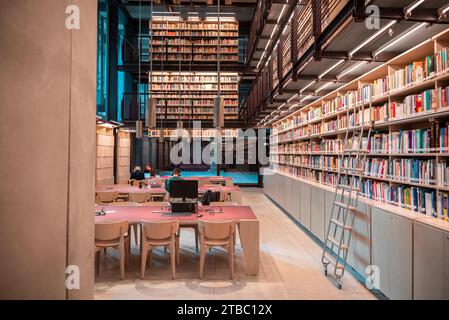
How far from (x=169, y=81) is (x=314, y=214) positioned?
30.0 ft

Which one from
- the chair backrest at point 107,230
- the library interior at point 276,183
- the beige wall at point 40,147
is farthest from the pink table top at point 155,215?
the beige wall at point 40,147

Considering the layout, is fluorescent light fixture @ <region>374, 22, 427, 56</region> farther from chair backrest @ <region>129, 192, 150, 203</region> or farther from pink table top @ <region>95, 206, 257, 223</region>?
chair backrest @ <region>129, 192, 150, 203</region>

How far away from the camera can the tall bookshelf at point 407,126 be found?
2.93m

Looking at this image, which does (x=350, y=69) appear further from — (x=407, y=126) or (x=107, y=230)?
(x=107, y=230)

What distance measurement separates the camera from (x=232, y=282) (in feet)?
12.5

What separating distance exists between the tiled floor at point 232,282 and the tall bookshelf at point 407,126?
137 cm

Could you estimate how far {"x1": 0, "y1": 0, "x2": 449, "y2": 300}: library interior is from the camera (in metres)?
1.52

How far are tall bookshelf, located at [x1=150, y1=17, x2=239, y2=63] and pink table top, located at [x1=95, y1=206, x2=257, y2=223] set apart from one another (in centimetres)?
863

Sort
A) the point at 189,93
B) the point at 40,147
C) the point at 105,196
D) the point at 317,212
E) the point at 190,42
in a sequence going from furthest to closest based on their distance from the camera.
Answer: the point at 189,93, the point at 190,42, the point at 105,196, the point at 317,212, the point at 40,147

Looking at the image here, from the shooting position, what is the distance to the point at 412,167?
334 cm

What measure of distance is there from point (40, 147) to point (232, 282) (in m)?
3.05

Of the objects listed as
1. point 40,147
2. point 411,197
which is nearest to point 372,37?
point 411,197

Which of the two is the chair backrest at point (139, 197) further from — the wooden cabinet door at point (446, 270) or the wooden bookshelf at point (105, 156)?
the wooden cabinet door at point (446, 270)
